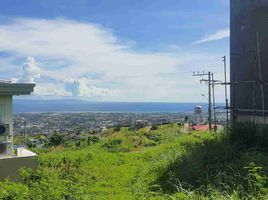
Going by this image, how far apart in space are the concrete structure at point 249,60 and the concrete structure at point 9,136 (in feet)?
25.0

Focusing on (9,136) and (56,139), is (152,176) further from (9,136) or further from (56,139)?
(56,139)

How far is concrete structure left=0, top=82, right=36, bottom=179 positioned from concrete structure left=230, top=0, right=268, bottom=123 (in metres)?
7.62

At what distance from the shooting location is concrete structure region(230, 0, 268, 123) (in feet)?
43.9

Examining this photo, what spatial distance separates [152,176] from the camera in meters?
10.1

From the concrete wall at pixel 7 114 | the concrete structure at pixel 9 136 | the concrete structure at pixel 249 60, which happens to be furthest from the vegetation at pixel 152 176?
the concrete structure at pixel 249 60

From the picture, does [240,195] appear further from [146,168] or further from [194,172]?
[146,168]

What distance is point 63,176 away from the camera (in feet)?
34.5

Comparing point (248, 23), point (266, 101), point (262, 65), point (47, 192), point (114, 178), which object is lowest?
point (114, 178)

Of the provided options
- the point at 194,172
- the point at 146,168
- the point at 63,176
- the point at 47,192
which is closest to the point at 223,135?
the point at 146,168

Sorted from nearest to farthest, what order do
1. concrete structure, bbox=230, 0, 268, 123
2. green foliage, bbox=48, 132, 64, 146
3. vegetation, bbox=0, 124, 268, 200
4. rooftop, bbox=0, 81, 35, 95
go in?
vegetation, bbox=0, 124, 268, 200 < rooftop, bbox=0, 81, 35, 95 < concrete structure, bbox=230, 0, 268, 123 < green foliage, bbox=48, 132, 64, 146

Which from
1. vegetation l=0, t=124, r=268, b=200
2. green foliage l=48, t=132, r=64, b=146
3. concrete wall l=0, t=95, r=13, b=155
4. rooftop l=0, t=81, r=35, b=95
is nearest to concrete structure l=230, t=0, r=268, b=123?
vegetation l=0, t=124, r=268, b=200

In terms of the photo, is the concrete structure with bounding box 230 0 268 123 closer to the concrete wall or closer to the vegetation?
the vegetation

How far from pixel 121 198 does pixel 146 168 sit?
11.0 feet

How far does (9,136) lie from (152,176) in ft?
12.1
